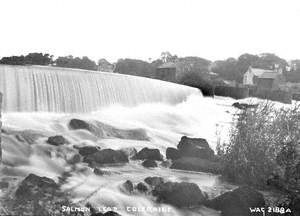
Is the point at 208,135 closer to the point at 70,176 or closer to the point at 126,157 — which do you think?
the point at 126,157

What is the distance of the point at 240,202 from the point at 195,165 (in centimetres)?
322

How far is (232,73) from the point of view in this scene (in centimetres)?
7294

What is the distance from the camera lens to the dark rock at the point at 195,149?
11.2 m

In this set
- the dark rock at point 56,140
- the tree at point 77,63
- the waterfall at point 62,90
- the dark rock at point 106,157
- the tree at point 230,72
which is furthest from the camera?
the tree at point 230,72

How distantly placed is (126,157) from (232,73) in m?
64.4

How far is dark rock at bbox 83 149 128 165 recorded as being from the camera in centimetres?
1025

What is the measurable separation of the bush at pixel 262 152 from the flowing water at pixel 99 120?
2.05 ft

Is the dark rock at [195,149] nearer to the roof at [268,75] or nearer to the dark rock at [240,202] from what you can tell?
the dark rock at [240,202]

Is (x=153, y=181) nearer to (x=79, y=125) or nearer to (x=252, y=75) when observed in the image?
(x=79, y=125)

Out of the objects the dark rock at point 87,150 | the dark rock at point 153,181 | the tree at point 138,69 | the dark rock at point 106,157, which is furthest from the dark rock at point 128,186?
the tree at point 138,69

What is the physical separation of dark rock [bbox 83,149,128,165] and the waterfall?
19.7 ft

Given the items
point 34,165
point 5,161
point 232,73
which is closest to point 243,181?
point 34,165

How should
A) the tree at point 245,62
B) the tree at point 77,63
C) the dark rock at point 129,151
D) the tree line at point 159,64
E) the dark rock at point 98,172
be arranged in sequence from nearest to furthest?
the dark rock at point 98,172, the dark rock at point 129,151, the tree line at point 159,64, the tree at point 77,63, the tree at point 245,62

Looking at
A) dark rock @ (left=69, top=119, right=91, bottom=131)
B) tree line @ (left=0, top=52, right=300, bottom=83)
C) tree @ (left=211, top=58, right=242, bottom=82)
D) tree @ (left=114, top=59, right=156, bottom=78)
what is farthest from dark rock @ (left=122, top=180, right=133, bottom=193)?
tree @ (left=211, top=58, right=242, bottom=82)
